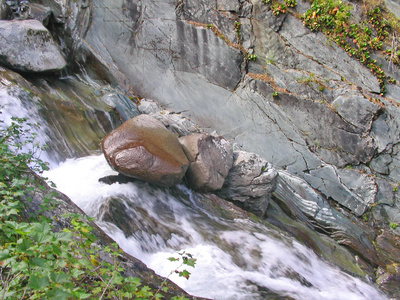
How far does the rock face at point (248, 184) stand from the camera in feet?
25.2

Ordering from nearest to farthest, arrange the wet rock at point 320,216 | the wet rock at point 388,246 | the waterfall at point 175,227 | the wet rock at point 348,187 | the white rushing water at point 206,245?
the white rushing water at point 206,245
the waterfall at point 175,227
the wet rock at point 320,216
the wet rock at point 388,246
the wet rock at point 348,187

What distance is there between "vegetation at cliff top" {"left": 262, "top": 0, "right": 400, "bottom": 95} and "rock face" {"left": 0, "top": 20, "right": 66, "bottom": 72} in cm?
794

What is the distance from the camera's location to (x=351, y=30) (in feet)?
39.5

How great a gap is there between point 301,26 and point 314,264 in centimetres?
891

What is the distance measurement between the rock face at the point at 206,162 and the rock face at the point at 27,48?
3.64 m

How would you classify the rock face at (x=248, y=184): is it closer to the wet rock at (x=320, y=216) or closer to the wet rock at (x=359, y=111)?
the wet rock at (x=320, y=216)

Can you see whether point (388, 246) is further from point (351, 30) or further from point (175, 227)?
point (175, 227)

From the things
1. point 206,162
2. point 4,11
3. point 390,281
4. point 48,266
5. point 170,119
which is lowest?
point 390,281

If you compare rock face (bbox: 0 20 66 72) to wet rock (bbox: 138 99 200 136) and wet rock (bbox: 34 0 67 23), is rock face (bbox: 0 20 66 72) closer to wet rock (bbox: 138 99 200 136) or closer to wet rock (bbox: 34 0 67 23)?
wet rock (bbox: 34 0 67 23)

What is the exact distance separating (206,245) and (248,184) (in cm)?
271

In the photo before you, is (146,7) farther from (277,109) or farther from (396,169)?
(396,169)

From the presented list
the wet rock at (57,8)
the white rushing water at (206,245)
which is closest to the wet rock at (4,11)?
the wet rock at (57,8)

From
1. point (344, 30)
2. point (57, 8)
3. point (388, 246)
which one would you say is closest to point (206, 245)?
point (388, 246)

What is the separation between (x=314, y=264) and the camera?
6.45 metres
